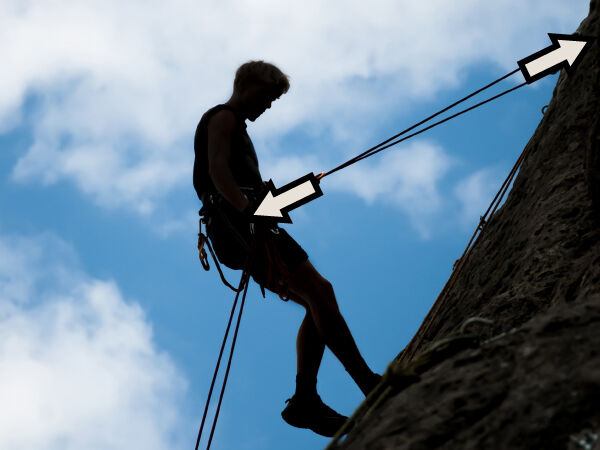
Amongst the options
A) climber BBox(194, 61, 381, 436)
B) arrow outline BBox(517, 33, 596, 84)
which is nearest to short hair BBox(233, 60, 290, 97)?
climber BBox(194, 61, 381, 436)

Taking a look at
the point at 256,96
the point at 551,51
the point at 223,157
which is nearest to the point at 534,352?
the point at 223,157

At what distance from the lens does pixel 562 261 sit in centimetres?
345

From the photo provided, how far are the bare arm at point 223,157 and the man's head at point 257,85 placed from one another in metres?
0.17

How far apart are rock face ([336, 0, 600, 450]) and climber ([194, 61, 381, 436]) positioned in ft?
2.04

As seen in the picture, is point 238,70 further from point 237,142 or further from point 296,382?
point 296,382

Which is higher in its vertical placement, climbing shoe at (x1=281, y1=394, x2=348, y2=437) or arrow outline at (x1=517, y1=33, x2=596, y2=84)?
arrow outline at (x1=517, y1=33, x2=596, y2=84)

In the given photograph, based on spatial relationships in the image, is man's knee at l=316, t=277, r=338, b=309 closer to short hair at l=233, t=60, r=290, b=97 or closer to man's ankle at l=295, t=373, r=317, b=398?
man's ankle at l=295, t=373, r=317, b=398

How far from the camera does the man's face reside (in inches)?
168

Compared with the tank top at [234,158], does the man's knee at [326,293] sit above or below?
below

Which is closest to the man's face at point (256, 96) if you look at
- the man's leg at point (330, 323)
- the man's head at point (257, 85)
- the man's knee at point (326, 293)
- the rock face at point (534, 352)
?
the man's head at point (257, 85)

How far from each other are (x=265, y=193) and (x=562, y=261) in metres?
1.51

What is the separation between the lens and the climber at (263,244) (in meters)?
3.94

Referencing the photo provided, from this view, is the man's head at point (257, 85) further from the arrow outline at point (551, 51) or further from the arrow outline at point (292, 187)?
the arrow outline at point (551, 51)

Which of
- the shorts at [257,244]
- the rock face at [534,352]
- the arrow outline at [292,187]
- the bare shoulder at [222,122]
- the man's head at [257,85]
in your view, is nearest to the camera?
the rock face at [534,352]
